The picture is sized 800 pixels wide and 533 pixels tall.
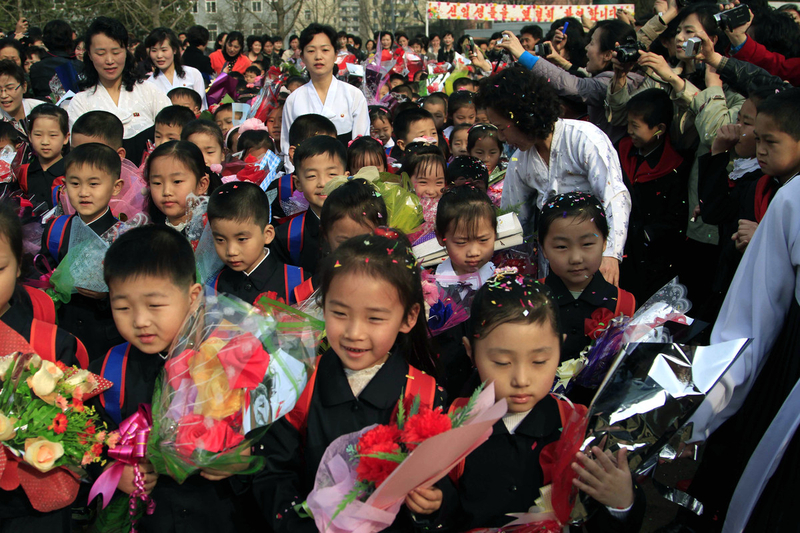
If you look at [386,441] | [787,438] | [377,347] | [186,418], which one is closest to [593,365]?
[787,438]

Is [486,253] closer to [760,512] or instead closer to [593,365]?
[593,365]

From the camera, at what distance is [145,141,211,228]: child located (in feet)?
11.7

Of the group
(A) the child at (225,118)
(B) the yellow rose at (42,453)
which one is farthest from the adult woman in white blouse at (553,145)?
(A) the child at (225,118)

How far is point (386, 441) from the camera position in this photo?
160 cm

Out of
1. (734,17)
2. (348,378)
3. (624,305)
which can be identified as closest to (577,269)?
(624,305)

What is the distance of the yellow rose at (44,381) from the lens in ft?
5.91

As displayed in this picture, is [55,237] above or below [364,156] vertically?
below

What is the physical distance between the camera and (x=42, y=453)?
5.87ft

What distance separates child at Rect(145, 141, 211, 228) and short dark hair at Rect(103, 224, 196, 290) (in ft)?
4.24

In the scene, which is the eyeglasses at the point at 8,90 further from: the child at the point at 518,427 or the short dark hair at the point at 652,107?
the child at the point at 518,427

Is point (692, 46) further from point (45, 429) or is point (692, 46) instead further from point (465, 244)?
point (45, 429)

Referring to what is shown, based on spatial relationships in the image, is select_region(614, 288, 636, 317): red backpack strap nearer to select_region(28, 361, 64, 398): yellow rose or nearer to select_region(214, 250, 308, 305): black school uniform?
select_region(214, 250, 308, 305): black school uniform

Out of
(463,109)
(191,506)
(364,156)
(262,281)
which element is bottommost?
(191,506)

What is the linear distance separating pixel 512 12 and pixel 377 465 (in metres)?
24.2
